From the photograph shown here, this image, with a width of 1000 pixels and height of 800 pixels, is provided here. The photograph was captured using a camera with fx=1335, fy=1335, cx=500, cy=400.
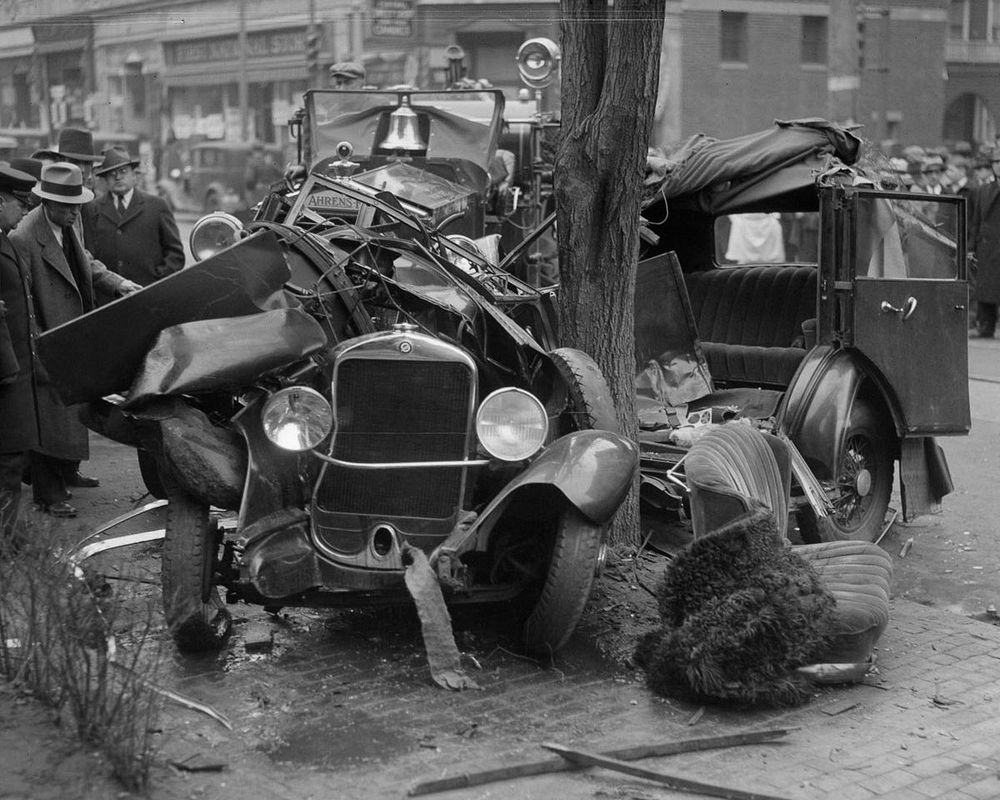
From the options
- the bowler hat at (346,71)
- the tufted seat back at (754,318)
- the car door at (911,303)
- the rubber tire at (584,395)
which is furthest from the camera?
the bowler hat at (346,71)

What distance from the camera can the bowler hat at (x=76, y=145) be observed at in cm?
942

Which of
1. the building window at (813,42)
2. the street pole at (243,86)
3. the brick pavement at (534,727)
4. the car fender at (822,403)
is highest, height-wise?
the building window at (813,42)

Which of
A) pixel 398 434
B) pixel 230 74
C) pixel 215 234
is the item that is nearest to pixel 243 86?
pixel 230 74

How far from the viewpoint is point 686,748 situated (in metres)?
4.31

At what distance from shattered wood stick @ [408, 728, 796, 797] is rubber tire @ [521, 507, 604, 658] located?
0.70 m

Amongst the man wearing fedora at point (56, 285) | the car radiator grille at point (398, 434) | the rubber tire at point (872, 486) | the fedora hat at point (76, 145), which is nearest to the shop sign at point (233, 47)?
the fedora hat at point (76, 145)

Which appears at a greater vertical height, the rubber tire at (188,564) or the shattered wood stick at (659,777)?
the rubber tire at (188,564)

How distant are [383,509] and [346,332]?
1.04 meters

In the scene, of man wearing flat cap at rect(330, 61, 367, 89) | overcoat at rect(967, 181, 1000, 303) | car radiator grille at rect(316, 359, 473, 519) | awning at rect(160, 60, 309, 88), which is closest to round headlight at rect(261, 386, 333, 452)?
car radiator grille at rect(316, 359, 473, 519)

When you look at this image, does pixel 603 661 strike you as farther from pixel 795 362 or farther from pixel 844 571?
pixel 795 362

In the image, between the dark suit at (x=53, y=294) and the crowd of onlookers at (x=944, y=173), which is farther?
the crowd of onlookers at (x=944, y=173)

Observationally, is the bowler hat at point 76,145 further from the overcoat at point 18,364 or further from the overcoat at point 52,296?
the overcoat at point 18,364

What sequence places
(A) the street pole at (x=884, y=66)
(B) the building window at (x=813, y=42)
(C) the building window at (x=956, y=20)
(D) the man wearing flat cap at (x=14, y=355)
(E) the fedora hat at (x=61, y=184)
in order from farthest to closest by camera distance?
(C) the building window at (x=956, y=20) < (B) the building window at (x=813, y=42) < (A) the street pole at (x=884, y=66) < (E) the fedora hat at (x=61, y=184) < (D) the man wearing flat cap at (x=14, y=355)

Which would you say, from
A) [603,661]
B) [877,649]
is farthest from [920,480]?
[603,661]
